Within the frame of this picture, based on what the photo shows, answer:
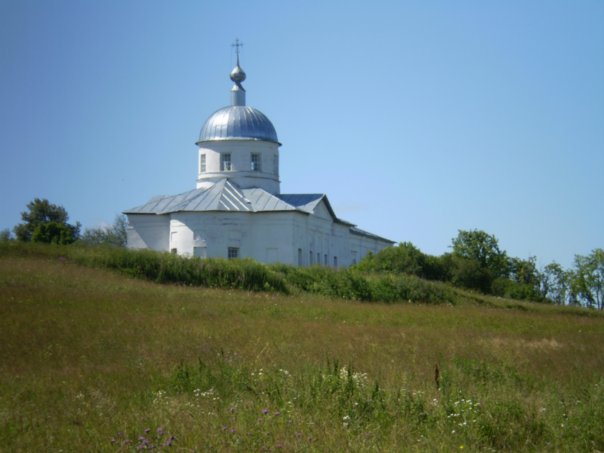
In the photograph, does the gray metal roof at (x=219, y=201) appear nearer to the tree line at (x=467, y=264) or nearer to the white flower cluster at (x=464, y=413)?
the tree line at (x=467, y=264)

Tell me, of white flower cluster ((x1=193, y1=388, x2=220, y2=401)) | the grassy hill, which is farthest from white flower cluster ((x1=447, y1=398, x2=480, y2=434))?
white flower cluster ((x1=193, y1=388, x2=220, y2=401))

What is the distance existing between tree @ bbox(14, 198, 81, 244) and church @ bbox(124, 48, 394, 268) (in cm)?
1420

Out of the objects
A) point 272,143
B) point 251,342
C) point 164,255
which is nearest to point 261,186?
point 272,143

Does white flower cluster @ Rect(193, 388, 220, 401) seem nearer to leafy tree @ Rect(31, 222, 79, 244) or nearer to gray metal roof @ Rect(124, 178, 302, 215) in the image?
gray metal roof @ Rect(124, 178, 302, 215)

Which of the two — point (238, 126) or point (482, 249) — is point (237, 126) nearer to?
point (238, 126)

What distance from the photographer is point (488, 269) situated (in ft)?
196

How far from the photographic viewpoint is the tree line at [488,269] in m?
52.3

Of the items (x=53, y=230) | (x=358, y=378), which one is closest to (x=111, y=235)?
(x=53, y=230)

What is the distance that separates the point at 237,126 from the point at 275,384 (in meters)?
43.2

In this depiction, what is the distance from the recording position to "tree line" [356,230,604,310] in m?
52.3

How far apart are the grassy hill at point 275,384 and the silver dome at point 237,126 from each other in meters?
32.5

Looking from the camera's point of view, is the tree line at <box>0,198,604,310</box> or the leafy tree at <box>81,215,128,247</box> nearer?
the tree line at <box>0,198,604,310</box>

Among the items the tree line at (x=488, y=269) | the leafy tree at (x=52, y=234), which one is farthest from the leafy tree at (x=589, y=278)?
the leafy tree at (x=52, y=234)

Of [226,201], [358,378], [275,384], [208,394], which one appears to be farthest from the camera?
[226,201]
